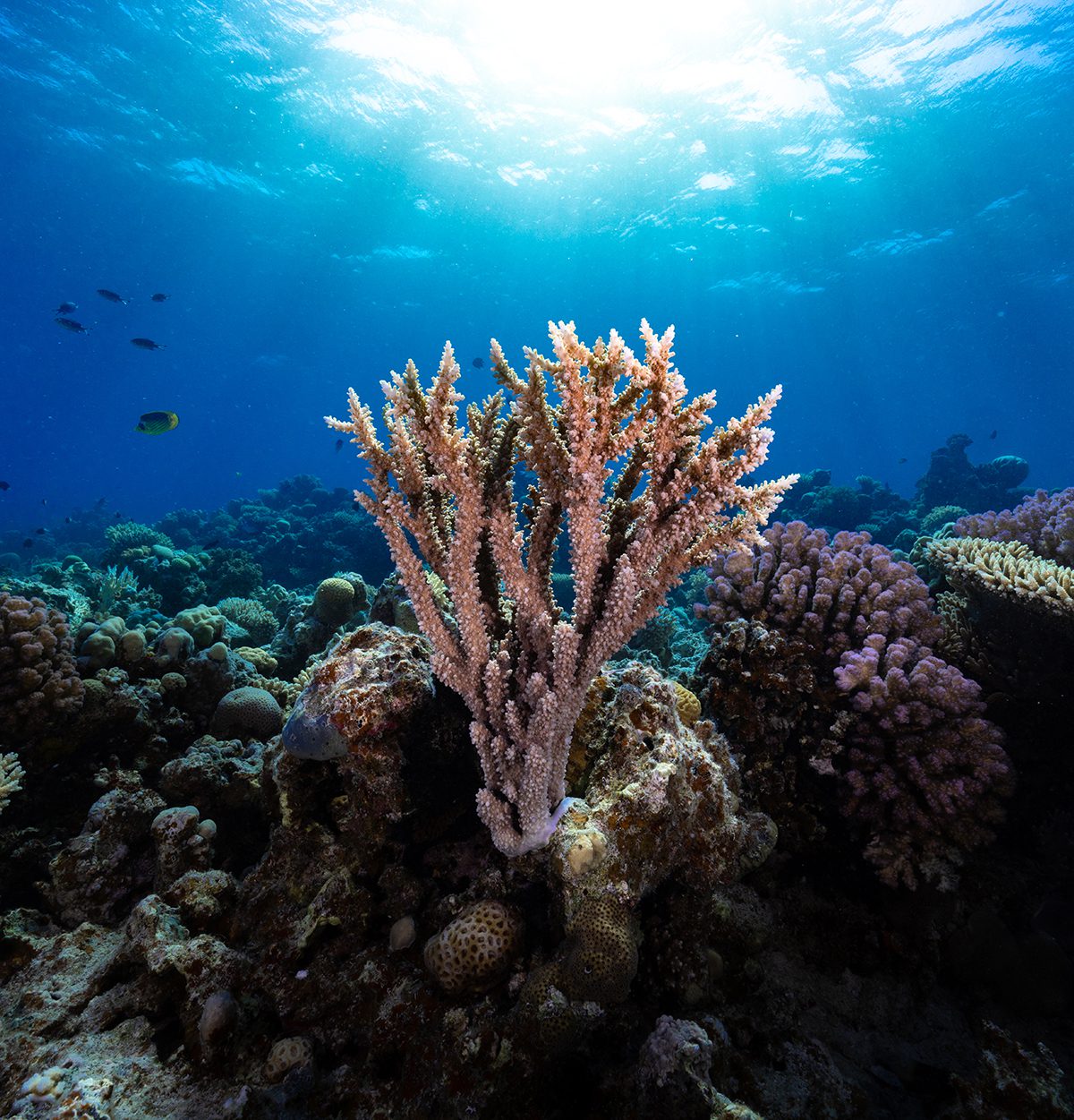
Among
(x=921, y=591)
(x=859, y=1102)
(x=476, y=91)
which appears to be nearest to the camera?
(x=859, y=1102)

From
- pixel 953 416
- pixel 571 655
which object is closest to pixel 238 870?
pixel 571 655

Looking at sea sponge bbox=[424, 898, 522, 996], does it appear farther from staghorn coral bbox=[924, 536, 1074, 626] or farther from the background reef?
staghorn coral bbox=[924, 536, 1074, 626]

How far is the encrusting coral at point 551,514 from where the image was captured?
2387 mm

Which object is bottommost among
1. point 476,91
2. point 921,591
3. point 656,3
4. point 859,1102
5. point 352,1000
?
point 859,1102

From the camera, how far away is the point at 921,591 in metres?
4.02

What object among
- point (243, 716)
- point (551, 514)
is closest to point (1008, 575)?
point (551, 514)

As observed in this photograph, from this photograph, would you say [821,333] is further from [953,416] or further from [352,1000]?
[352,1000]

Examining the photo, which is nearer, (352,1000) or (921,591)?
(352,1000)

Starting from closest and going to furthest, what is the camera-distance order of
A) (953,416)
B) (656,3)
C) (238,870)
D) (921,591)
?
1. (238,870)
2. (921,591)
3. (656,3)
4. (953,416)

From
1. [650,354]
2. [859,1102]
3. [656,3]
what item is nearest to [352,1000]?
[859,1102]

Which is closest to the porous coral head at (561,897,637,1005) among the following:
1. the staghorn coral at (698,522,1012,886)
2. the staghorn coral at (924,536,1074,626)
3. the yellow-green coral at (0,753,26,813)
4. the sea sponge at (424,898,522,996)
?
the sea sponge at (424,898,522,996)

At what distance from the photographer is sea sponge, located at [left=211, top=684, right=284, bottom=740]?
15.7ft

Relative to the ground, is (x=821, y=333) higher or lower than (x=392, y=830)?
higher

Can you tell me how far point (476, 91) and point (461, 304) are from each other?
36.9 m
